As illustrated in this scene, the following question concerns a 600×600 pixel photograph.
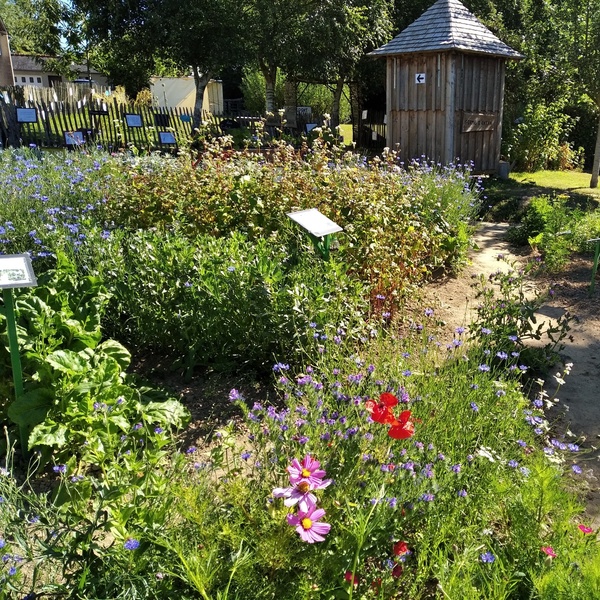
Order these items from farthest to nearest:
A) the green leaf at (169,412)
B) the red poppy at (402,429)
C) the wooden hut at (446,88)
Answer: the wooden hut at (446,88) → the green leaf at (169,412) → the red poppy at (402,429)

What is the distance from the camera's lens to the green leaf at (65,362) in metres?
2.91

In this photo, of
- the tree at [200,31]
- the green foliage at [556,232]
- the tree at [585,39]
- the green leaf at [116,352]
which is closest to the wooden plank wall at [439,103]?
the tree at [585,39]

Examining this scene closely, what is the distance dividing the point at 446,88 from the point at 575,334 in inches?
276

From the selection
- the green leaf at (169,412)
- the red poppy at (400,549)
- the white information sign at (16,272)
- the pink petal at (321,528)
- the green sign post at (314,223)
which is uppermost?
the white information sign at (16,272)

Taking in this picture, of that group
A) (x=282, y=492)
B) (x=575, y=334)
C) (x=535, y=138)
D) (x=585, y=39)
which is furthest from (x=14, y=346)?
(x=535, y=138)

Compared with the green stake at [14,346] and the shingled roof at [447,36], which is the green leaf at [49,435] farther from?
the shingled roof at [447,36]

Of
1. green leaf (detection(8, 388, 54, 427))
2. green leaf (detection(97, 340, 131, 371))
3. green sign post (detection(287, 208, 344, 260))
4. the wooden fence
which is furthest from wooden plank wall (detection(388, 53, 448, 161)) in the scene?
green leaf (detection(8, 388, 54, 427))

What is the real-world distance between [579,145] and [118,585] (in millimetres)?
18394

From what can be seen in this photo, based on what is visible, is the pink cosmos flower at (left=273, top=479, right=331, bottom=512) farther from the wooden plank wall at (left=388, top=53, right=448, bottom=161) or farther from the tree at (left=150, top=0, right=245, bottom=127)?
the tree at (left=150, top=0, right=245, bottom=127)

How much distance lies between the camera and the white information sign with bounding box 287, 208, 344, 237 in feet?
12.8

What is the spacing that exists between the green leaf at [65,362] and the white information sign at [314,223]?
1.60 metres

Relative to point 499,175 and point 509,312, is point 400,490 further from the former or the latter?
point 499,175

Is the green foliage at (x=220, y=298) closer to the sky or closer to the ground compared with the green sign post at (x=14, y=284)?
closer to the ground

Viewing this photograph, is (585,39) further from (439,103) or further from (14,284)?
(14,284)
